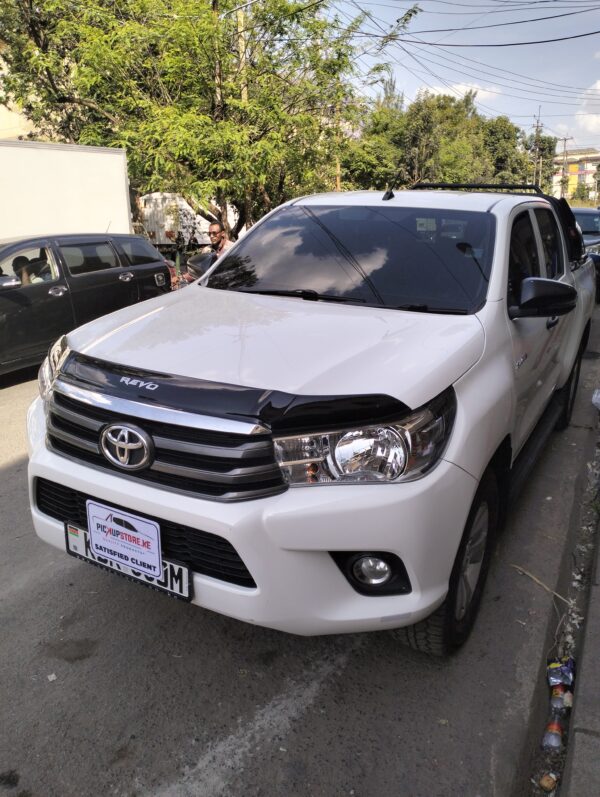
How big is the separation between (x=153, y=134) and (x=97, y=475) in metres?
10.4

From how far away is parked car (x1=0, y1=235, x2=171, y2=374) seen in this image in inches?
254

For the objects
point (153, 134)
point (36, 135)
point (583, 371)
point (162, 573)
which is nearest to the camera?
point (162, 573)

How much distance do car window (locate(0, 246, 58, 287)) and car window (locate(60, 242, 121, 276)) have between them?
20cm

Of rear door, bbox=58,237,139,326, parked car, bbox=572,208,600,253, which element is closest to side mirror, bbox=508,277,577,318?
rear door, bbox=58,237,139,326

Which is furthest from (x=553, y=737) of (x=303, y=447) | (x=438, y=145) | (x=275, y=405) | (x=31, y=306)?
(x=438, y=145)

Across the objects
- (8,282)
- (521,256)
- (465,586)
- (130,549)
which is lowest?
(465,586)

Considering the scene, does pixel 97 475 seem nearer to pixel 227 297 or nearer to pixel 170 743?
pixel 170 743

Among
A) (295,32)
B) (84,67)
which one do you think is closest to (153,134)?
(84,67)

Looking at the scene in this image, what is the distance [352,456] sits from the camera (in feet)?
6.57

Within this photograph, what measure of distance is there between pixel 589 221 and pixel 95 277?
36.4 ft

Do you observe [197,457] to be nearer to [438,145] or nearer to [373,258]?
[373,258]

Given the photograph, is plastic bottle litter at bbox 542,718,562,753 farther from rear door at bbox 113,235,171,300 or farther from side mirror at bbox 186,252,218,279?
rear door at bbox 113,235,171,300

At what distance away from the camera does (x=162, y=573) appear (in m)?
2.18

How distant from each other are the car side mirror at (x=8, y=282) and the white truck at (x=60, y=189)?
9.46 ft
